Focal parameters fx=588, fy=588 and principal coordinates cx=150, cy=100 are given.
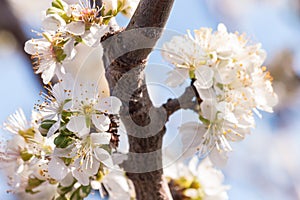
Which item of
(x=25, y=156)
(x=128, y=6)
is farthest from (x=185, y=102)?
(x=25, y=156)

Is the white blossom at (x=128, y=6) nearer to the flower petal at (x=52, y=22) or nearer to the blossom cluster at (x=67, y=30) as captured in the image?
the blossom cluster at (x=67, y=30)

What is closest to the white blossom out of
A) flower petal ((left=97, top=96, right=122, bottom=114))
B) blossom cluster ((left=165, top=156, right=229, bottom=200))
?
flower petal ((left=97, top=96, right=122, bottom=114))

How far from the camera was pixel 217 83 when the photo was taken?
1255 millimetres

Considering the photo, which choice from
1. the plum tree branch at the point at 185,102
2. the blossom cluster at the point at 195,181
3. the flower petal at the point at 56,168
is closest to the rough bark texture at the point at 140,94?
the plum tree branch at the point at 185,102

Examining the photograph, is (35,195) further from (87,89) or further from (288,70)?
(288,70)

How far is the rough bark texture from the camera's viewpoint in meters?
1.03

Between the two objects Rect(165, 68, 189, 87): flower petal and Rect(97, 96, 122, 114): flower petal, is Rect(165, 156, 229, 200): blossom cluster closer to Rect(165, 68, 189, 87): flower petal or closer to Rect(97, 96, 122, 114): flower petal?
Rect(165, 68, 189, 87): flower petal

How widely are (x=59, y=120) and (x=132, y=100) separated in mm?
145

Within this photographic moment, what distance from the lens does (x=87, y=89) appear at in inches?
42.9

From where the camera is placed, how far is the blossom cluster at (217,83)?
1.24 metres

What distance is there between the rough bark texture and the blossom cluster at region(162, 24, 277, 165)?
11 centimetres

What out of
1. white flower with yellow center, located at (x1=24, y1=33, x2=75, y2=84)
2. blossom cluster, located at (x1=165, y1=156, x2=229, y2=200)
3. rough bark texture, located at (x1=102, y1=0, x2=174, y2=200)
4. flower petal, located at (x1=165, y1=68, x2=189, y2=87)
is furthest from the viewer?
blossom cluster, located at (x1=165, y1=156, x2=229, y2=200)

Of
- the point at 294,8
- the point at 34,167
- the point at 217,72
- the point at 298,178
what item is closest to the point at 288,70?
the point at 294,8

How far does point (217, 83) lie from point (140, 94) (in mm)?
210
